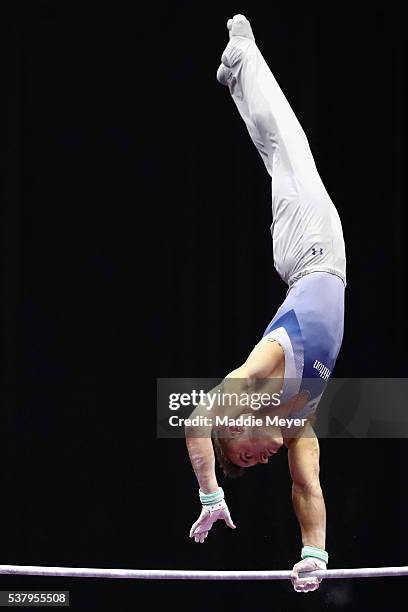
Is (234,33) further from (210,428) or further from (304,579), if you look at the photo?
(304,579)

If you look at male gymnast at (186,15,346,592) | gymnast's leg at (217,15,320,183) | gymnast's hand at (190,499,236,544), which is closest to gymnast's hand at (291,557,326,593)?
male gymnast at (186,15,346,592)

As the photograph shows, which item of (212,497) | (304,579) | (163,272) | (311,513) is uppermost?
(163,272)

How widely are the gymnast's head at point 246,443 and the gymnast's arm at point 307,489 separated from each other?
242 mm

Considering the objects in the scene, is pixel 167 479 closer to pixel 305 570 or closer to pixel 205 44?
pixel 305 570

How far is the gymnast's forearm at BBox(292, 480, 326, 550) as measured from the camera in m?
3.90

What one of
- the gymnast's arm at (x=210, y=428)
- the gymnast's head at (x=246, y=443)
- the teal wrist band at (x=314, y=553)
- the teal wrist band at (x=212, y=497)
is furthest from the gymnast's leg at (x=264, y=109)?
the teal wrist band at (x=314, y=553)

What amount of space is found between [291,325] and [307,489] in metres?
0.63

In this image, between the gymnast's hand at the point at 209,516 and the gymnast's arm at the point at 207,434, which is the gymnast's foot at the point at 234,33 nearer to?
the gymnast's arm at the point at 207,434

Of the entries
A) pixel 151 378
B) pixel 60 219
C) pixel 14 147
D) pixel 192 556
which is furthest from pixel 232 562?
pixel 14 147

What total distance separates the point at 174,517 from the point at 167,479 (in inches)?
7.5

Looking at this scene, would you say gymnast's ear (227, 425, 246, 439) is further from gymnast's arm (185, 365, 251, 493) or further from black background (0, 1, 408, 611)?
black background (0, 1, 408, 611)

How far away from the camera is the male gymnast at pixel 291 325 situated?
372cm

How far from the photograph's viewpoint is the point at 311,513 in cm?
393

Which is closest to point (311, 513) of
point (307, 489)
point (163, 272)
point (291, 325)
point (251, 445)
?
point (307, 489)
